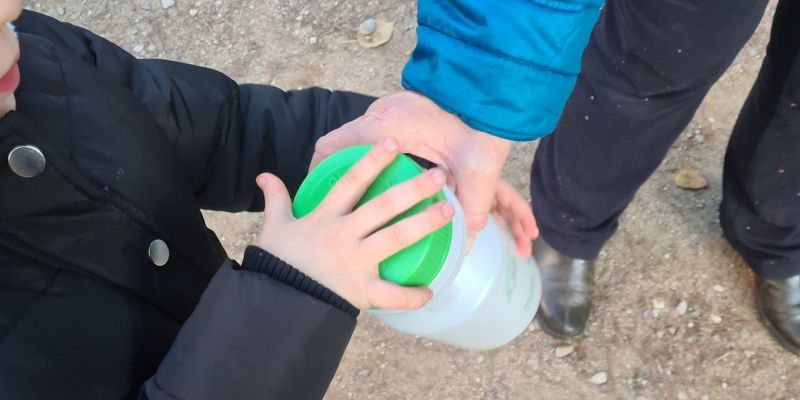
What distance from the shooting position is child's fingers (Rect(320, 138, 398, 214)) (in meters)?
0.73

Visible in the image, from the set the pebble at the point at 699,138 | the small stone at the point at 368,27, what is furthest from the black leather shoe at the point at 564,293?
the small stone at the point at 368,27

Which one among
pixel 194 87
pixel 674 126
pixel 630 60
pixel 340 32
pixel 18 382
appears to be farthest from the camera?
pixel 340 32

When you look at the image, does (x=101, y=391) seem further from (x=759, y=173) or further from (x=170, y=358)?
(x=759, y=173)

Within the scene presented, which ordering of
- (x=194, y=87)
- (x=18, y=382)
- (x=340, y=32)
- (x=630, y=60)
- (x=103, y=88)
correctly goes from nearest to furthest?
(x=18, y=382) → (x=103, y=88) → (x=194, y=87) → (x=630, y=60) → (x=340, y=32)

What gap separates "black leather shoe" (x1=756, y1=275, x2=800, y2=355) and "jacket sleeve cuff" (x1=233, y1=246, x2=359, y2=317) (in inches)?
43.2

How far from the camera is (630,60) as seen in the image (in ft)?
3.70

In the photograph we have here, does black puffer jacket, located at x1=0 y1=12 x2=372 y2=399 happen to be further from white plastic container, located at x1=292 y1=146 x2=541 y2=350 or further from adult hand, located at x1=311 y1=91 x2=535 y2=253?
adult hand, located at x1=311 y1=91 x2=535 y2=253

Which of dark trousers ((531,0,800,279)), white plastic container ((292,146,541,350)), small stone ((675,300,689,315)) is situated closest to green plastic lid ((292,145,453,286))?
white plastic container ((292,146,541,350))

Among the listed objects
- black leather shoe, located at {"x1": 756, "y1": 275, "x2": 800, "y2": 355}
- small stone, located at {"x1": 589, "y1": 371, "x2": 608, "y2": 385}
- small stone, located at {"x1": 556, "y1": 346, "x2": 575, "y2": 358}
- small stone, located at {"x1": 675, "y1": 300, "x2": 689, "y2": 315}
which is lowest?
small stone, located at {"x1": 589, "y1": 371, "x2": 608, "y2": 385}

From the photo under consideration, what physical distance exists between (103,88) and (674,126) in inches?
35.4

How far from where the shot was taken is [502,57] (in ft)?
2.80

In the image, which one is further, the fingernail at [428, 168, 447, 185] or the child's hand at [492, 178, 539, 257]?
the child's hand at [492, 178, 539, 257]

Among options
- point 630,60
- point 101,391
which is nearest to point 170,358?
point 101,391

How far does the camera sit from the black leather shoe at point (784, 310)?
4.80 feet
